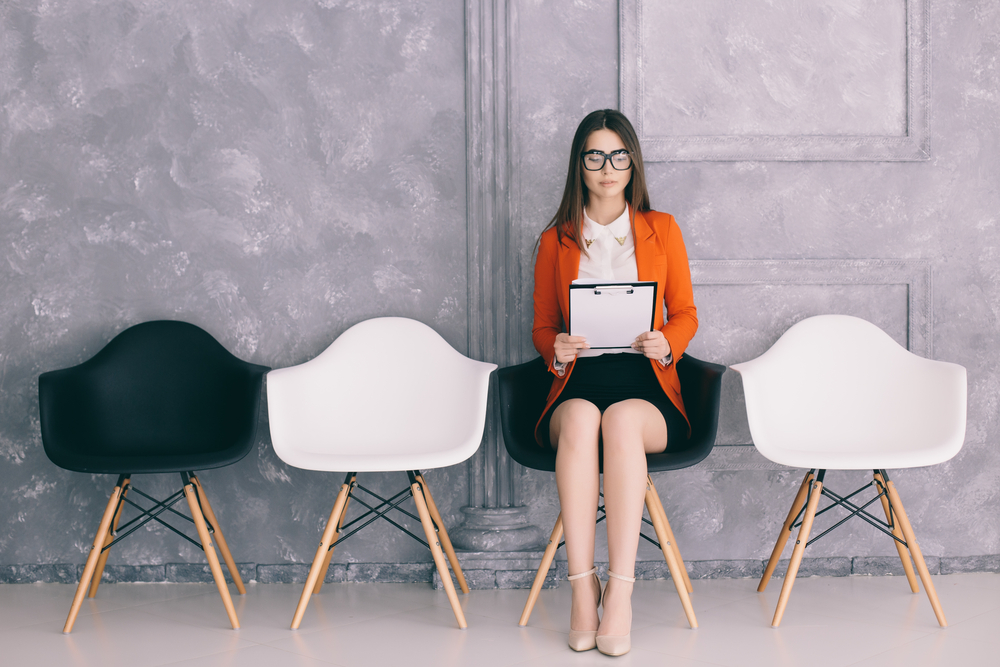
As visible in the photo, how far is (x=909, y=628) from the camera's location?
2201mm

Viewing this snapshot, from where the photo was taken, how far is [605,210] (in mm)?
2498

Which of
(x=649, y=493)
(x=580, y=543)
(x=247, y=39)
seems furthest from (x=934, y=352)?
(x=247, y=39)

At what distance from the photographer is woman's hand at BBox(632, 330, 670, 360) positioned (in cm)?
222

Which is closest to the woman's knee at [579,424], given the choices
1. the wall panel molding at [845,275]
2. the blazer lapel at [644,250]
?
the blazer lapel at [644,250]

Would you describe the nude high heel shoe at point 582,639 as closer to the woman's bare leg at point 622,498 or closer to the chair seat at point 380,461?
the woman's bare leg at point 622,498

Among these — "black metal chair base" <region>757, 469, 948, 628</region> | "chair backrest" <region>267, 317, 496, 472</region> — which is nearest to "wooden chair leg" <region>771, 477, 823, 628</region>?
"black metal chair base" <region>757, 469, 948, 628</region>

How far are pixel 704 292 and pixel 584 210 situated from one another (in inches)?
22.7

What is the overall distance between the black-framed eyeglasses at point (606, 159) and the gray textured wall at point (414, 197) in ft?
1.21

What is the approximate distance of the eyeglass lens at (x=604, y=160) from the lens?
2.39 meters

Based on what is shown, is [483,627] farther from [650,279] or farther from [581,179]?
[581,179]

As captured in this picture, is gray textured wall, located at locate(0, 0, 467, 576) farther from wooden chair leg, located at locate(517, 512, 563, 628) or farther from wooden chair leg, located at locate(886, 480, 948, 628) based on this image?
wooden chair leg, located at locate(886, 480, 948, 628)

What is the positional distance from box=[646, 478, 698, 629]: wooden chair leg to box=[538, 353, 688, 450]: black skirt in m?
0.17

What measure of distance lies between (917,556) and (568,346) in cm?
115

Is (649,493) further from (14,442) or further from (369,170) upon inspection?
(14,442)
